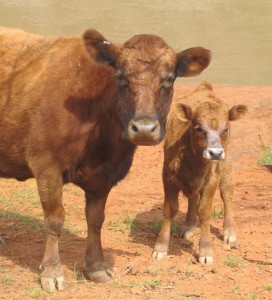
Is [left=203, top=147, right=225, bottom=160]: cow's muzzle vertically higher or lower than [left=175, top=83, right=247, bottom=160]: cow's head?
lower

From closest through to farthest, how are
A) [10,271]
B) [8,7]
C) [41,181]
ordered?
[41,181] → [10,271] → [8,7]

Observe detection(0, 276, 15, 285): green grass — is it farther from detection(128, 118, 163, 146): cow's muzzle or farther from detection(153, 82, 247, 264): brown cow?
detection(128, 118, 163, 146): cow's muzzle

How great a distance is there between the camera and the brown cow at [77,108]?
5.54 meters

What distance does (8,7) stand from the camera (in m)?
21.5

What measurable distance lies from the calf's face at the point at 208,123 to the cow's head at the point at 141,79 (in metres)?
1.29

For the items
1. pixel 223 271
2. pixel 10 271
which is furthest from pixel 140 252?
pixel 10 271

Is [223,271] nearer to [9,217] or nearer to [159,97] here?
[159,97]

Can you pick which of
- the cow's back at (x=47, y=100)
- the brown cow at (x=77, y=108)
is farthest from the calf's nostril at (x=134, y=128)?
the cow's back at (x=47, y=100)

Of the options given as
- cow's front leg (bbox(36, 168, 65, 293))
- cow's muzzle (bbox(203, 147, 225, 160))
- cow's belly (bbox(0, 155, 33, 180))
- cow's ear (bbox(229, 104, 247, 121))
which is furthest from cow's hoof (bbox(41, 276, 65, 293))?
cow's ear (bbox(229, 104, 247, 121))

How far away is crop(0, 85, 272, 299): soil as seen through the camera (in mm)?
6141

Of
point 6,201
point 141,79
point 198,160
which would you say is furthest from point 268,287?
point 6,201

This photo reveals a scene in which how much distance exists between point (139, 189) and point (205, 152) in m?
3.89

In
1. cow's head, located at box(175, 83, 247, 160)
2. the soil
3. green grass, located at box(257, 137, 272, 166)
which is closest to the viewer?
the soil

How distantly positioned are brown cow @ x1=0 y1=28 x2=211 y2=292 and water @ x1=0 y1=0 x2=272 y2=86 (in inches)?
519
